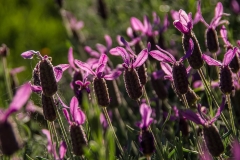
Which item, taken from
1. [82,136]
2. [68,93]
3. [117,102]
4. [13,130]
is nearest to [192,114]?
[82,136]

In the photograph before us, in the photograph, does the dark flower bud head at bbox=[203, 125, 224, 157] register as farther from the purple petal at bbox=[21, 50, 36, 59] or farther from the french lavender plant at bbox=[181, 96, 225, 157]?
the purple petal at bbox=[21, 50, 36, 59]

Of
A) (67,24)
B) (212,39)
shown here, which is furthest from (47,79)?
(67,24)

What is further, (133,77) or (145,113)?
(133,77)

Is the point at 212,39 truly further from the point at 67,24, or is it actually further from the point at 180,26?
the point at 67,24

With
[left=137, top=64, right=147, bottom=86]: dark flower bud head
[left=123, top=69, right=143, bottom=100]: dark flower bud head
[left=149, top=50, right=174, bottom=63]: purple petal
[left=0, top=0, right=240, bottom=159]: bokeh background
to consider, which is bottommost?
[left=0, top=0, right=240, bottom=159]: bokeh background

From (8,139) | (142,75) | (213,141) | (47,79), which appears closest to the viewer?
(8,139)

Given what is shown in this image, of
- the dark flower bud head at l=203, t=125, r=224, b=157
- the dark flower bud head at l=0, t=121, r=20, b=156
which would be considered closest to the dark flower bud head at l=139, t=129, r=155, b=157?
the dark flower bud head at l=203, t=125, r=224, b=157
